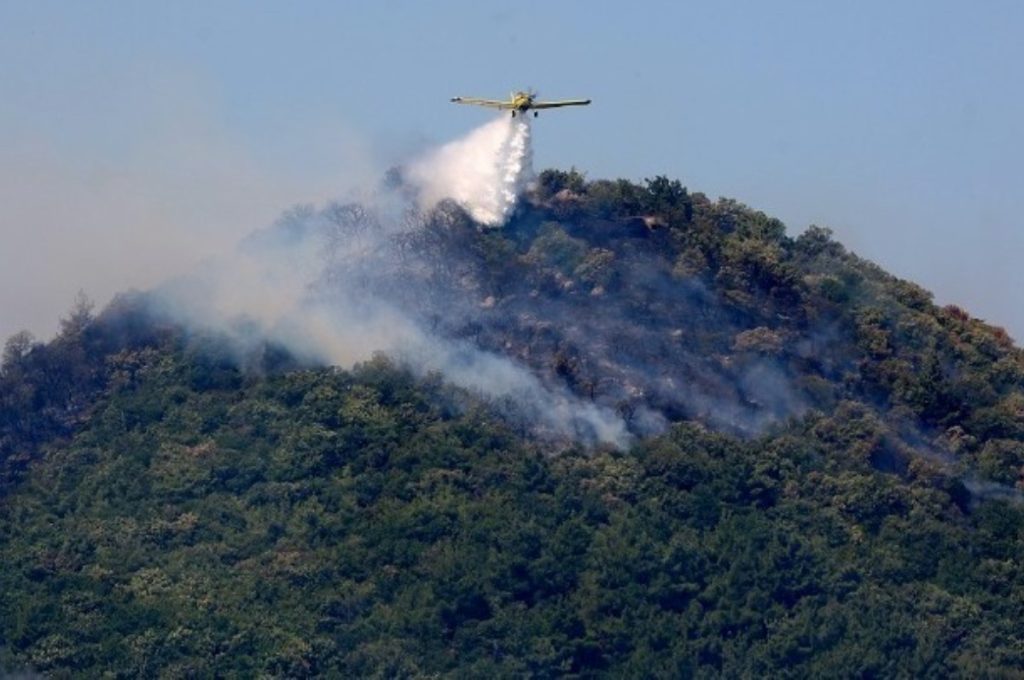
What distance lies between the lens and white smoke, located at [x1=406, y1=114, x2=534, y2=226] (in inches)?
6403

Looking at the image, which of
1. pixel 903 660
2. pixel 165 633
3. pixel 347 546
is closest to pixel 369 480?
pixel 347 546

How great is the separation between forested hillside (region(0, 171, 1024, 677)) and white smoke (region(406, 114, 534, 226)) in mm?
1437

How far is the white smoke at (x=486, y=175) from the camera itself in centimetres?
16262

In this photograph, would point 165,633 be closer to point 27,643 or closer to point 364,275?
point 27,643

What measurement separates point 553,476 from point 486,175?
67.0 ft

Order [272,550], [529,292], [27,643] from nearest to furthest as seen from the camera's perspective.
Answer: [27,643], [272,550], [529,292]

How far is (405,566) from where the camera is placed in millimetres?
144750

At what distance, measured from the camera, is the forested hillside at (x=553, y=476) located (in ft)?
458

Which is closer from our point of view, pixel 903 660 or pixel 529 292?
pixel 903 660

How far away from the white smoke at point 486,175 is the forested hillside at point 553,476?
1437 millimetres

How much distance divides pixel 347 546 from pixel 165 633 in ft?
38.0

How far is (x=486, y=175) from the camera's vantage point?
538 feet

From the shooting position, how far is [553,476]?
494 feet

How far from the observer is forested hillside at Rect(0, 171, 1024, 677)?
140 metres
